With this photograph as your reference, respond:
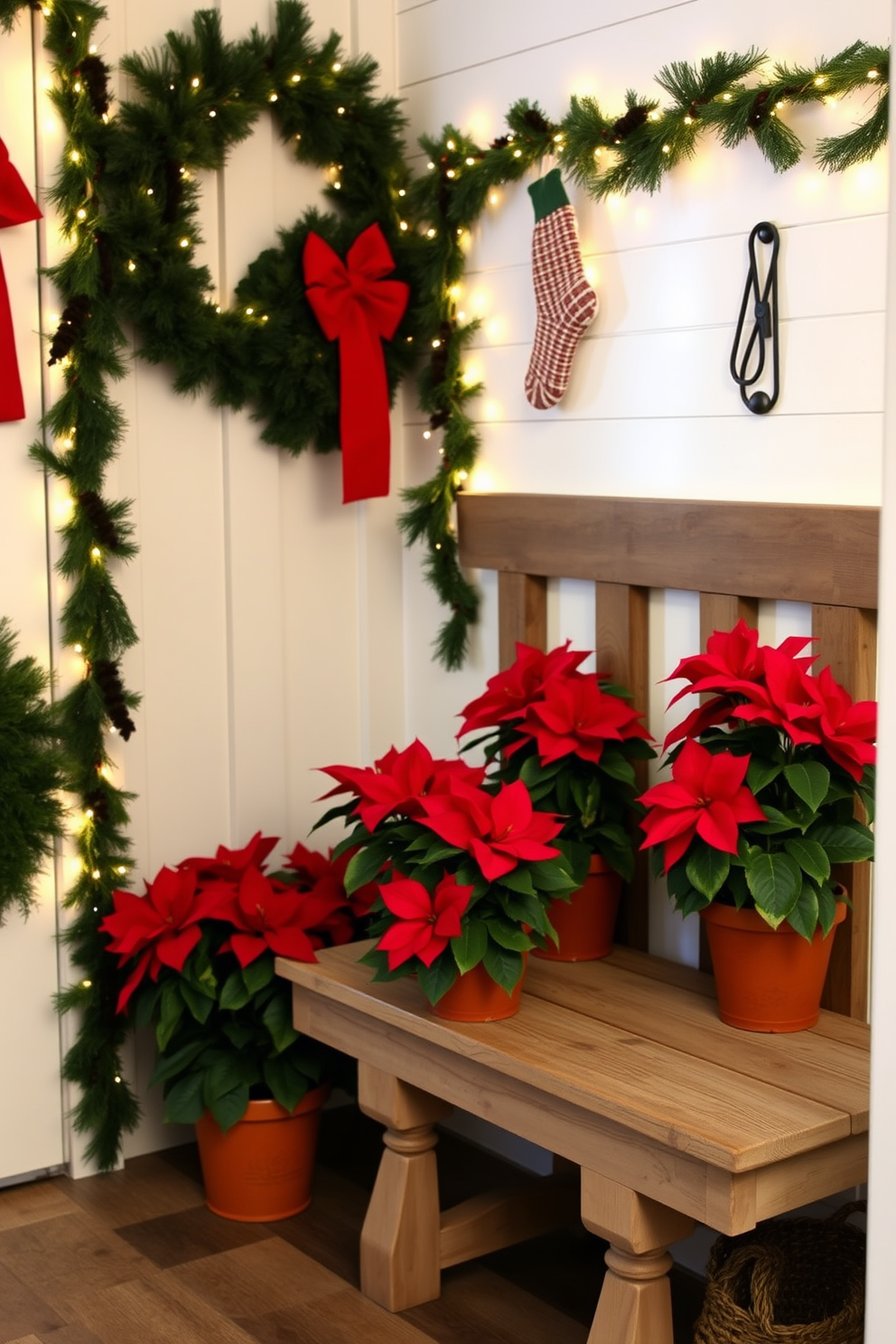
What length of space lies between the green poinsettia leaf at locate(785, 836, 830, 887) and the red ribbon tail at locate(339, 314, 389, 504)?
3.91ft

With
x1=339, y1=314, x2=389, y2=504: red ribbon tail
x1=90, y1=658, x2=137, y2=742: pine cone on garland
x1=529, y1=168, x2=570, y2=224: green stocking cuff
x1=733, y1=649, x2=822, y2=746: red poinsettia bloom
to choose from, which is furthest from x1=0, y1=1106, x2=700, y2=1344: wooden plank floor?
x1=529, y1=168, x2=570, y2=224: green stocking cuff

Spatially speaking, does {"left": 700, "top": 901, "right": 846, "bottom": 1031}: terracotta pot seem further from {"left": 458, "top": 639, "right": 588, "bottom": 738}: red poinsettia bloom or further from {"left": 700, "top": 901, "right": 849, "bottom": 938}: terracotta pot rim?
{"left": 458, "top": 639, "right": 588, "bottom": 738}: red poinsettia bloom

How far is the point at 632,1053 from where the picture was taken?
6.14 ft

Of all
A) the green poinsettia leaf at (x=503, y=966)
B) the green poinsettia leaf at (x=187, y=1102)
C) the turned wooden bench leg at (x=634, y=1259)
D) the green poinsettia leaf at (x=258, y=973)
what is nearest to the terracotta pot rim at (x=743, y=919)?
the green poinsettia leaf at (x=503, y=966)

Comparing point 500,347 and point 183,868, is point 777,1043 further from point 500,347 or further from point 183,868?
point 500,347

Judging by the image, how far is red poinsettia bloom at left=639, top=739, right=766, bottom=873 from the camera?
1.82m

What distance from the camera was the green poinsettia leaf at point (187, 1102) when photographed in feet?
7.80

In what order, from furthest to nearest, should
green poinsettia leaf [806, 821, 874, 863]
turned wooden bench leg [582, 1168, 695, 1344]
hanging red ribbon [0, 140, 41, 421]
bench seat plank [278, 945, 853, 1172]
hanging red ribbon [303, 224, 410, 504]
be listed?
hanging red ribbon [303, 224, 410, 504], hanging red ribbon [0, 140, 41, 421], green poinsettia leaf [806, 821, 874, 863], turned wooden bench leg [582, 1168, 695, 1344], bench seat plank [278, 945, 853, 1172]

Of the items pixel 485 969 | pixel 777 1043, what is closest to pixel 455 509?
pixel 485 969

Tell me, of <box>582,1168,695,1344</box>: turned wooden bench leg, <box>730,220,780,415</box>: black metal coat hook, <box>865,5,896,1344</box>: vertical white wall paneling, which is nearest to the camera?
<box>865,5,896,1344</box>: vertical white wall paneling

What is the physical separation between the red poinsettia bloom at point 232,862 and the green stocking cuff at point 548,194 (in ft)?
3.79

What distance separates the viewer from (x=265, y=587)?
9.03ft

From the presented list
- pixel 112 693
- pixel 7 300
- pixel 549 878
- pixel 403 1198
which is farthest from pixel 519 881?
pixel 7 300

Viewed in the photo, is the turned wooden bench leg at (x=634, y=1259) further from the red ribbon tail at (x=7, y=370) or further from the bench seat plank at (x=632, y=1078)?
the red ribbon tail at (x=7, y=370)
